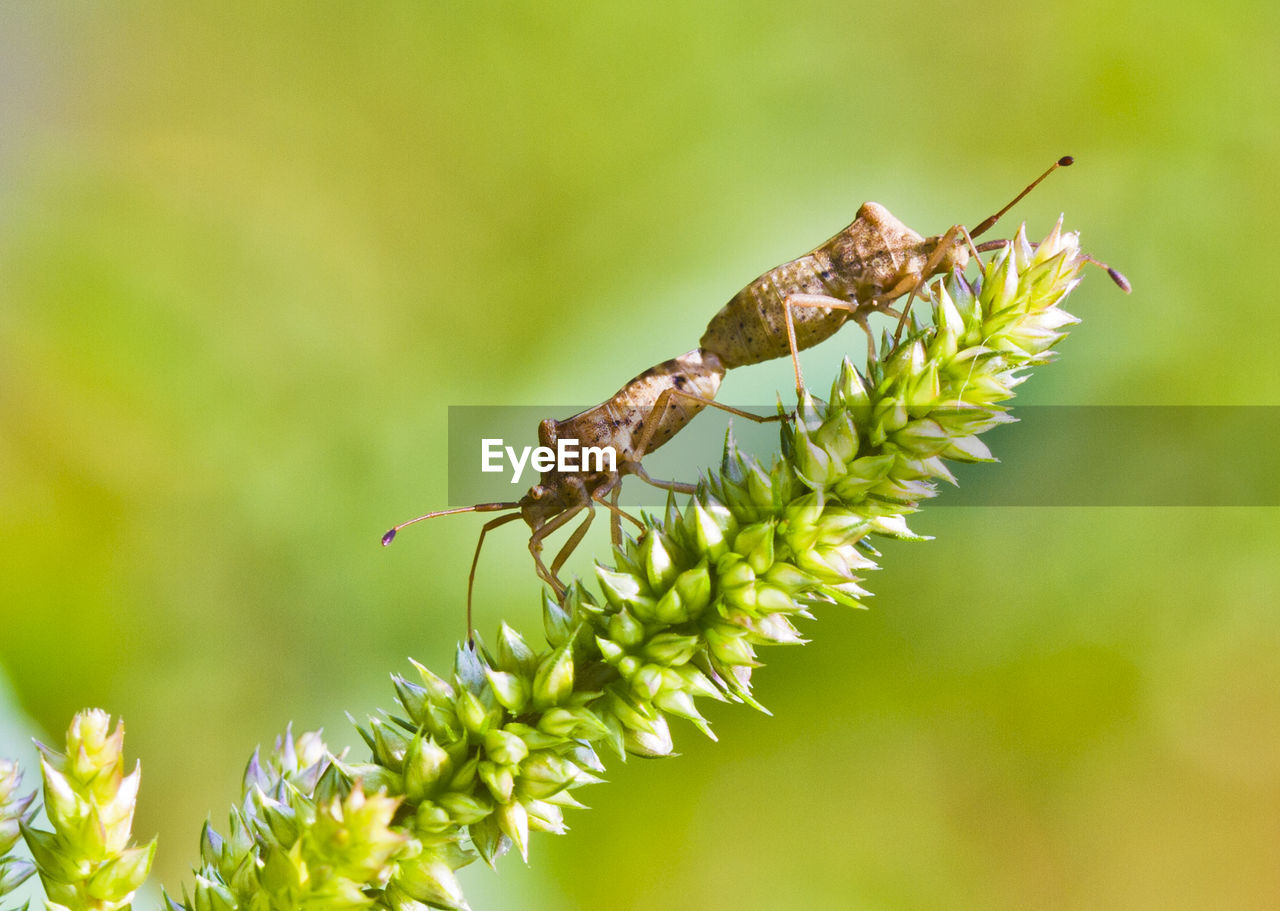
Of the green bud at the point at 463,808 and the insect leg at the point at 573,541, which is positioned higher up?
the green bud at the point at 463,808

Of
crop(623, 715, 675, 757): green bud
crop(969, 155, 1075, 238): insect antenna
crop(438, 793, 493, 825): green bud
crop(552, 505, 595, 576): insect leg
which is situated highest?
crop(969, 155, 1075, 238): insect antenna

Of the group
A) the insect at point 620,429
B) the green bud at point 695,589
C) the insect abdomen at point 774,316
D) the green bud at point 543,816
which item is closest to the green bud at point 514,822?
the green bud at point 543,816

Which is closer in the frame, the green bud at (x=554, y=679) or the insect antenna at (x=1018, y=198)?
the green bud at (x=554, y=679)

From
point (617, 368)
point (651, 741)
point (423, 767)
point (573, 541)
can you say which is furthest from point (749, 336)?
point (423, 767)

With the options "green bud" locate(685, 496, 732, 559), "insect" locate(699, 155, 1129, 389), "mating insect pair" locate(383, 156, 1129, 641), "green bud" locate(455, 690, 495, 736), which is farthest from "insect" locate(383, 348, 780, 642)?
"green bud" locate(455, 690, 495, 736)

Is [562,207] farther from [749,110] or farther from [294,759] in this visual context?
[294,759]

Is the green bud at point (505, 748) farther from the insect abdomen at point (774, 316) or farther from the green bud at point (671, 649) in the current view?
the insect abdomen at point (774, 316)

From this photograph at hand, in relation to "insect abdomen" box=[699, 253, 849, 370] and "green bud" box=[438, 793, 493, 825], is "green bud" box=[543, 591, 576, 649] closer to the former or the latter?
"green bud" box=[438, 793, 493, 825]

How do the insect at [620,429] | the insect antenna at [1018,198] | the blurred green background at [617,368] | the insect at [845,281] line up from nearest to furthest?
the insect antenna at [1018,198] < the insect at [845,281] < the insect at [620,429] < the blurred green background at [617,368]
